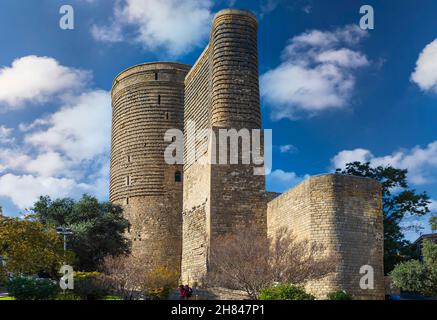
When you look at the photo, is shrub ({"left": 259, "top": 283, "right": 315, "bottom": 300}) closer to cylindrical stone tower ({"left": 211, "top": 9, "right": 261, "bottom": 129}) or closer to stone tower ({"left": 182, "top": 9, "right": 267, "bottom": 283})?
stone tower ({"left": 182, "top": 9, "right": 267, "bottom": 283})

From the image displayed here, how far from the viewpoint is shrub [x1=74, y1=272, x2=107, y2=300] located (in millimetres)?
21609

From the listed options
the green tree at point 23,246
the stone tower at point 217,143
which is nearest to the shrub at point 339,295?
the stone tower at point 217,143

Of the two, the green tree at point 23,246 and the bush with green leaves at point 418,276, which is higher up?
the green tree at point 23,246

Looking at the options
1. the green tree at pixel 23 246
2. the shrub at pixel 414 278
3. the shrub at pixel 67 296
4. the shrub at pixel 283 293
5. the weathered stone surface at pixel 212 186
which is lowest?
the shrub at pixel 67 296

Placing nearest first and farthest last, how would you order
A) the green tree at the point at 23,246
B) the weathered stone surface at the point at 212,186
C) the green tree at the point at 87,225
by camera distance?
the green tree at the point at 23,246 → the weathered stone surface at the point at 212,186 → the green tree at the point at 87,225

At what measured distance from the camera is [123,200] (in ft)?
112

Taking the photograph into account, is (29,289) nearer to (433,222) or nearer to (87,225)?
(87,225)

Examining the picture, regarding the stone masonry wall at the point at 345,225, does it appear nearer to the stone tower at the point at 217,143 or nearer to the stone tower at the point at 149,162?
the stone tower at the point at 217,143

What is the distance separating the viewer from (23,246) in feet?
64.5

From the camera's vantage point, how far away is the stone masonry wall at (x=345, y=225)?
20172mm

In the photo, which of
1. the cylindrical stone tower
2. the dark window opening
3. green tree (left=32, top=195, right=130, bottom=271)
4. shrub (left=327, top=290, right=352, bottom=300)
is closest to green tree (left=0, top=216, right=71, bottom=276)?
green tree (left=32, top=195, right=130, bottom=271)

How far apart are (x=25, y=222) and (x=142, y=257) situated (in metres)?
12.9

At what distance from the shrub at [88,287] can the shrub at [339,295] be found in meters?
8.18

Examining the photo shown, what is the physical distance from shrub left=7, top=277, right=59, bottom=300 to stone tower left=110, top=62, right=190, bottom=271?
14.3 metres
